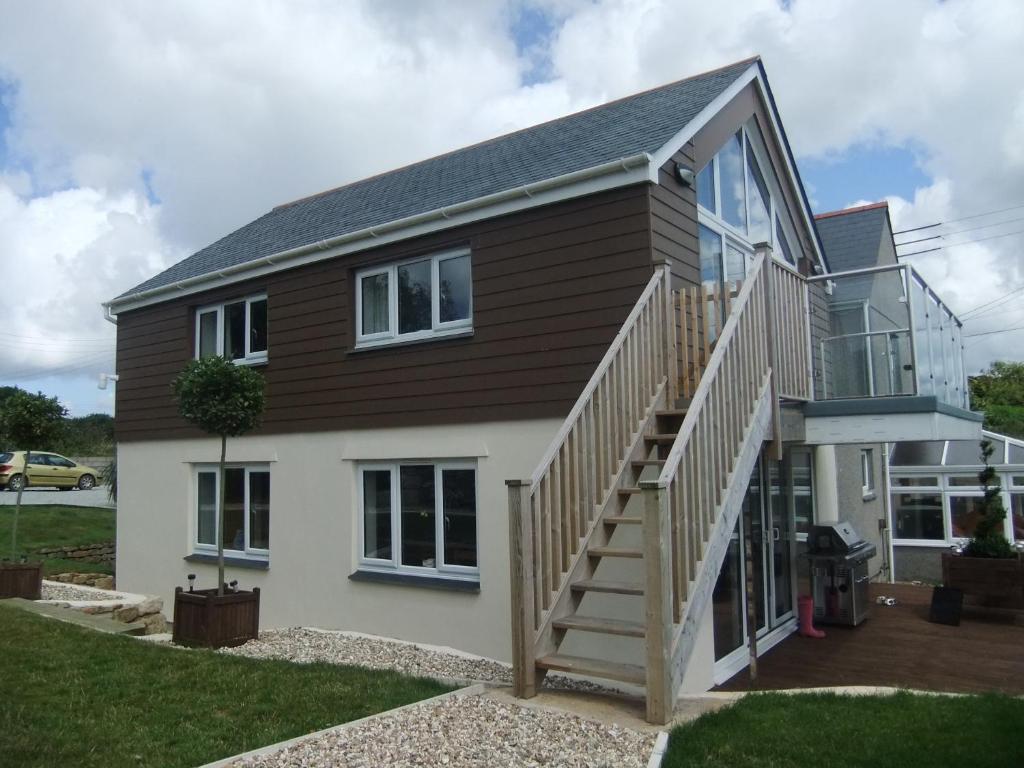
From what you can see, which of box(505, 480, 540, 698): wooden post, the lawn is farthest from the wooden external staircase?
the lawn

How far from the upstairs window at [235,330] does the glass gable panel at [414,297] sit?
2.63 m

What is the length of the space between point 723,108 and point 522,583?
6.31 metres

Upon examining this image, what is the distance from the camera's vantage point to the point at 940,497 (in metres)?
15.8

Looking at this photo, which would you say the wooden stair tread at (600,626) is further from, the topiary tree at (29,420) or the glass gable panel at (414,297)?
the topiary tree at (29,420)

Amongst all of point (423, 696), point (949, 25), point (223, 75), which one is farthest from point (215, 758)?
point (949, 25)

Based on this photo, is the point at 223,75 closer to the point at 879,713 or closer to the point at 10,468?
the point at 879,713

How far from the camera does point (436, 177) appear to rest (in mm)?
11641

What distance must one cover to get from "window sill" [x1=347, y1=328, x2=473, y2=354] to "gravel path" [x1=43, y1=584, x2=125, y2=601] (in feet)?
17.1

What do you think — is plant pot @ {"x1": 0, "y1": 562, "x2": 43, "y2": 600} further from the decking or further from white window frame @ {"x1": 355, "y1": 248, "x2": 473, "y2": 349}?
the decking

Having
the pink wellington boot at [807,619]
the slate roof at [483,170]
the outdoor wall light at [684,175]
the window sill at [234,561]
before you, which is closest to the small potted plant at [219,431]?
the window sill at [234,561]

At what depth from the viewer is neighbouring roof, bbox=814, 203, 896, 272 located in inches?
628

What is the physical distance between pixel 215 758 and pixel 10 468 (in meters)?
30.4

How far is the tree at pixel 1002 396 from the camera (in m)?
28.2

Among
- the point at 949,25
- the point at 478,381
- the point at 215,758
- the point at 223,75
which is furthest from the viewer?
the point at 949,25
